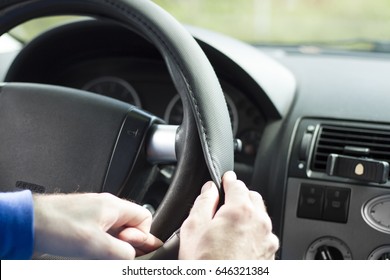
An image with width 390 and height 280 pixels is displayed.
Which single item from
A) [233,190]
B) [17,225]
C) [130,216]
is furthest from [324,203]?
[17,225]

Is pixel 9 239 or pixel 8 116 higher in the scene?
pixel 8 116

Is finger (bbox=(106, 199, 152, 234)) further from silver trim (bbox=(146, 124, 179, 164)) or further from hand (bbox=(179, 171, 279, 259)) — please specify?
silver trim (bbox=(146, 124, 179, 164))

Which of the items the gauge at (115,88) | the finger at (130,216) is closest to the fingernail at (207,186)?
the finger at (130,216)

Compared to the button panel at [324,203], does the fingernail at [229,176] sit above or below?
above

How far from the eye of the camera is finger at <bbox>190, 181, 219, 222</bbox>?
1.02m

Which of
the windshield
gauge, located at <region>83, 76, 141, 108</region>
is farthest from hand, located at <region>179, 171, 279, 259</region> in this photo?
gauge, located at <region>83, 76, 141, 108</region>

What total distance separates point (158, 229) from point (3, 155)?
1.54 ft

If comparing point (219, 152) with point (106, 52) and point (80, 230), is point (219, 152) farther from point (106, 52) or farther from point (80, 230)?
point (106, 52)

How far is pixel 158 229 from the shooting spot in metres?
1.14

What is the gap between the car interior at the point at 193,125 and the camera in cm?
120

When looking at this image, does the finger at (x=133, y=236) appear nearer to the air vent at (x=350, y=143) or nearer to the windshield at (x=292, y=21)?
the air vent at (x=350, y=143)

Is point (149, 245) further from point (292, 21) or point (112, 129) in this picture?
point (292, 21)

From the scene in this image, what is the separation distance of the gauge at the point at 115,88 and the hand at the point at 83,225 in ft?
3.15

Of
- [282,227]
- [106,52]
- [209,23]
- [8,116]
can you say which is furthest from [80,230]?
[209,23]
